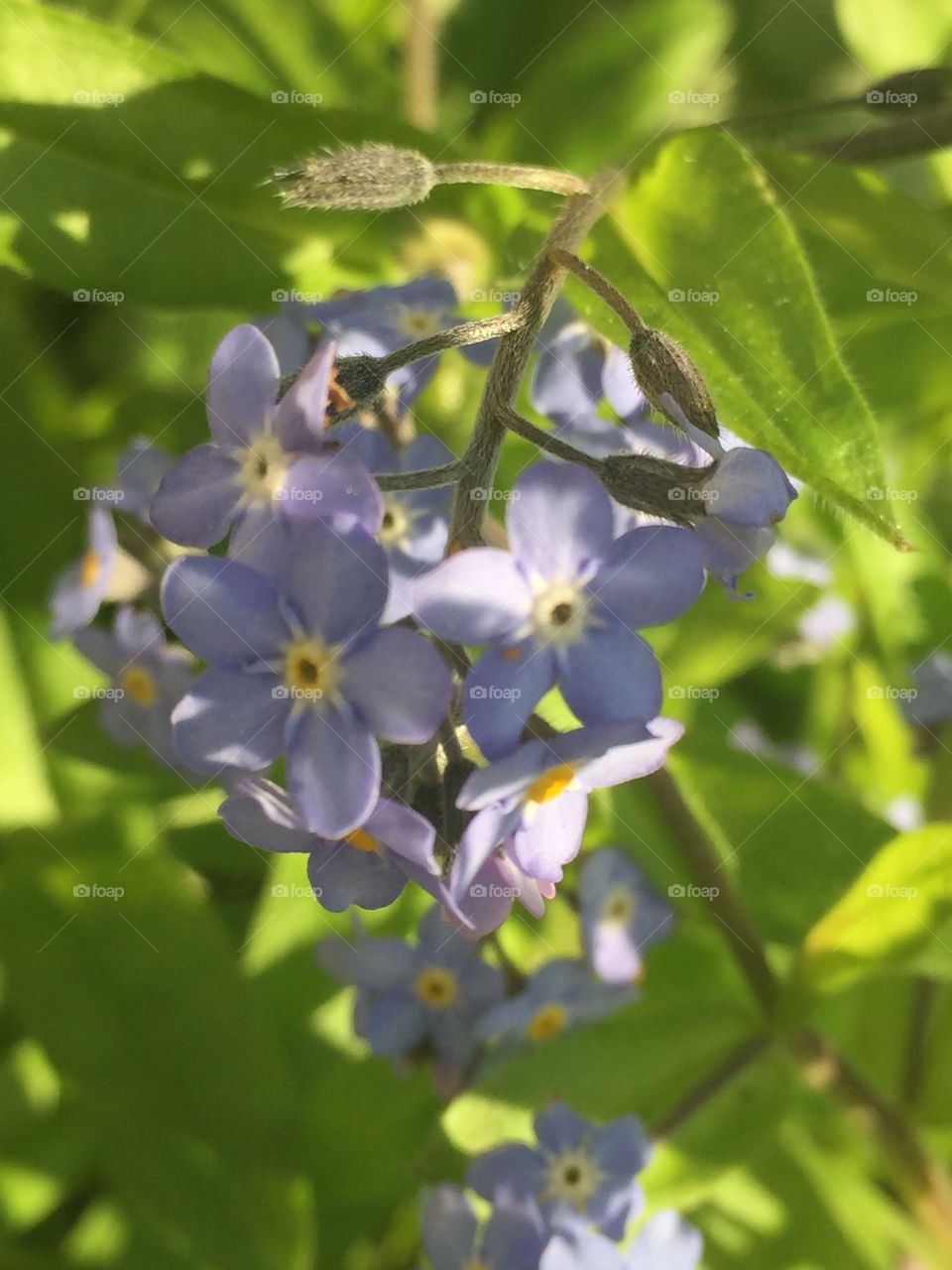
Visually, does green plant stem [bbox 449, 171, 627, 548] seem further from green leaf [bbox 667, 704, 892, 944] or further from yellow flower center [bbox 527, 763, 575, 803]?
green leaf [bbox 667, 704, 892, 944]

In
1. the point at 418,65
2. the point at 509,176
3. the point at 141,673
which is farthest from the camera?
the point at 418,65

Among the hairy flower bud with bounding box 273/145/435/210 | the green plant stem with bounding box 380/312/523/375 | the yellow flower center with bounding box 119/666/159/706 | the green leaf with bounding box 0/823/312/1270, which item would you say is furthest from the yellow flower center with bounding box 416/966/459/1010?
the hairy flower bud with bounding box 273/145/435/210

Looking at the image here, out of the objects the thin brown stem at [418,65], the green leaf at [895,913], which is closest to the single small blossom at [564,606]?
the green leaf at [895,913]

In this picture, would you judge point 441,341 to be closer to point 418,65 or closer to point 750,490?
point 750,490

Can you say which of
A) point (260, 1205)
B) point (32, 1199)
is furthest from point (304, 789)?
point (32, 1199)

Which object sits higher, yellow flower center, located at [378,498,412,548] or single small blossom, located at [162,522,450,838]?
single small blossom, located at [162,522,450,838]

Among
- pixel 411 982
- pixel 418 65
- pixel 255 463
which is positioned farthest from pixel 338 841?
pixel 418 65

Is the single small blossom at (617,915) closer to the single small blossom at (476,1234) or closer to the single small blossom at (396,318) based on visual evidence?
the single small blossom at (476,1234)
